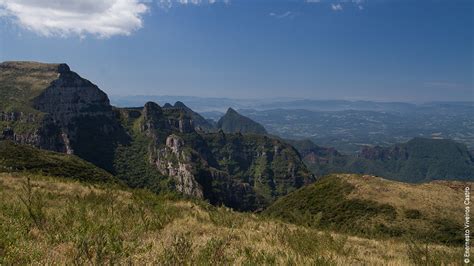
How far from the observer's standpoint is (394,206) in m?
67.2

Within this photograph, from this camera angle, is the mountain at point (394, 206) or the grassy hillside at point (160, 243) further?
the mountain at point (394, 206)

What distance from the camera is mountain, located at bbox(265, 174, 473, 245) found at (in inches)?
2190

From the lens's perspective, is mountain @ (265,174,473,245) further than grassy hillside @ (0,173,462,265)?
Yes

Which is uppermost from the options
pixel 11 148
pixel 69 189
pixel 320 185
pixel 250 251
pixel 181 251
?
pixel 181 251

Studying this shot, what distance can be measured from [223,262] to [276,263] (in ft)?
2.99

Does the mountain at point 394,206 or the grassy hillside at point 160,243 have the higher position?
the grassy hillside at point 160,243

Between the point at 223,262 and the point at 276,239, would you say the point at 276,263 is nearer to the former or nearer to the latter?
the point at 223,262

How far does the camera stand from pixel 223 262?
22.7 ft

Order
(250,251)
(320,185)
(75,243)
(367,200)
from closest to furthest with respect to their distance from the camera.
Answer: (75,243) → (250,251) → (367,200) → (320,185)

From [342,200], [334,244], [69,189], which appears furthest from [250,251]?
[342,200]

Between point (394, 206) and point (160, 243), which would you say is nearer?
point (160, 243)

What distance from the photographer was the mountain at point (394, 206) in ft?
182

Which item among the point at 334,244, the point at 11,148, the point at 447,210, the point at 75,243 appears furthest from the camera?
the point at 11,148

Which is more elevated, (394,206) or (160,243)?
(160,243)
